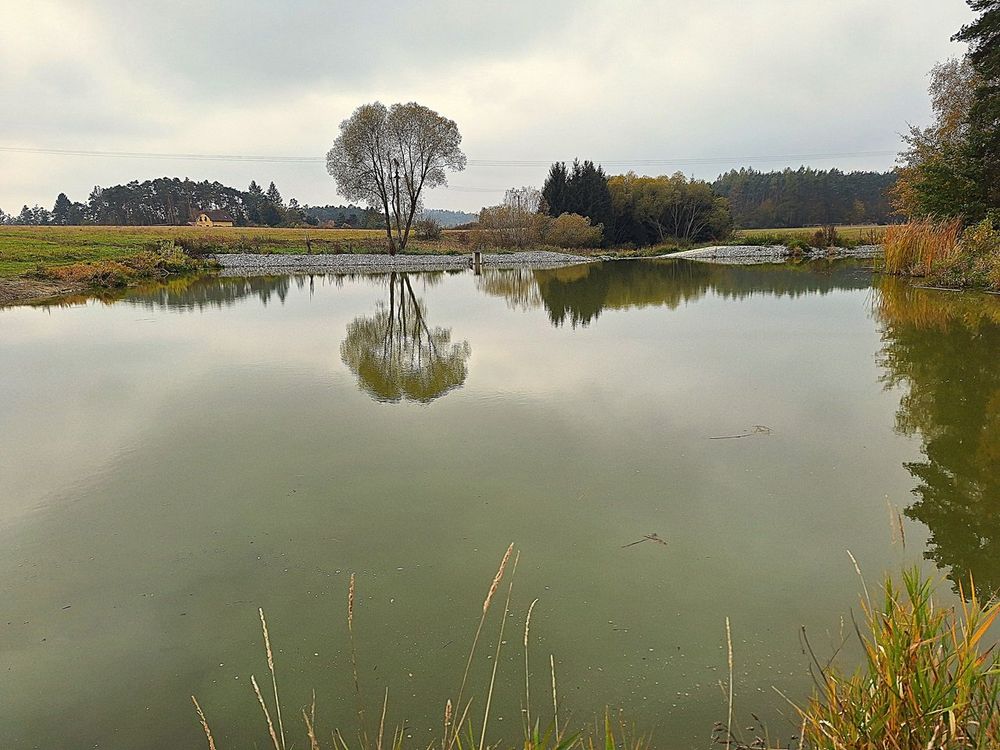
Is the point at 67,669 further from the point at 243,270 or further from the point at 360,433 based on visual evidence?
the point at 243,270

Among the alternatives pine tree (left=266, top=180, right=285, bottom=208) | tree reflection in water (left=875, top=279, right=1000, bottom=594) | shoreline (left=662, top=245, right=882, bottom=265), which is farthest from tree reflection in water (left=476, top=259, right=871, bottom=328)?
pine tree (left=266, top=180, right=285, bottom=208)

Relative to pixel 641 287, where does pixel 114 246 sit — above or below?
above

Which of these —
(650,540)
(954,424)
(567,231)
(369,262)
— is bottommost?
(650,540)

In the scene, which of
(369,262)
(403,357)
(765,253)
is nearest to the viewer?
(403,357)

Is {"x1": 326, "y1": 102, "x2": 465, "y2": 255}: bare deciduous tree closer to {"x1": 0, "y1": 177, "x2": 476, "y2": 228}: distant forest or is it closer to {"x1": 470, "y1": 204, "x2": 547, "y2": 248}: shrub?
{"x1": 470, "y1": 204, "x2": 547, "y2": 248}: shrub

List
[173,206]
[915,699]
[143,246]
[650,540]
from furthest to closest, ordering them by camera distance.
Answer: [173,206], [143,246], [650,540], [915,699]

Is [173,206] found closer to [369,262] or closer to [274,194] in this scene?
[274,194]

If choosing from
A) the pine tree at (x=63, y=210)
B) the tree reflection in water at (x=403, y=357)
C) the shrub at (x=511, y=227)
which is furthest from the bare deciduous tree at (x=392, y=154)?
the pine tree at (x=63, y=210)

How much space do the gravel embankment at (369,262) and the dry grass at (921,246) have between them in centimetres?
1430

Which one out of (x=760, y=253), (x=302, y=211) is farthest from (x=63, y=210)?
(x=760, y=253)

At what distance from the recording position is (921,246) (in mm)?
15188

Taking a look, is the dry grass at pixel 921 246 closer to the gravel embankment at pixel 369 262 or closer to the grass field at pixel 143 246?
the grass field at pixel 143 246

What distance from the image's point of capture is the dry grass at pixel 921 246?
1388 cm

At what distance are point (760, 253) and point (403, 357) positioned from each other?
31.6m
